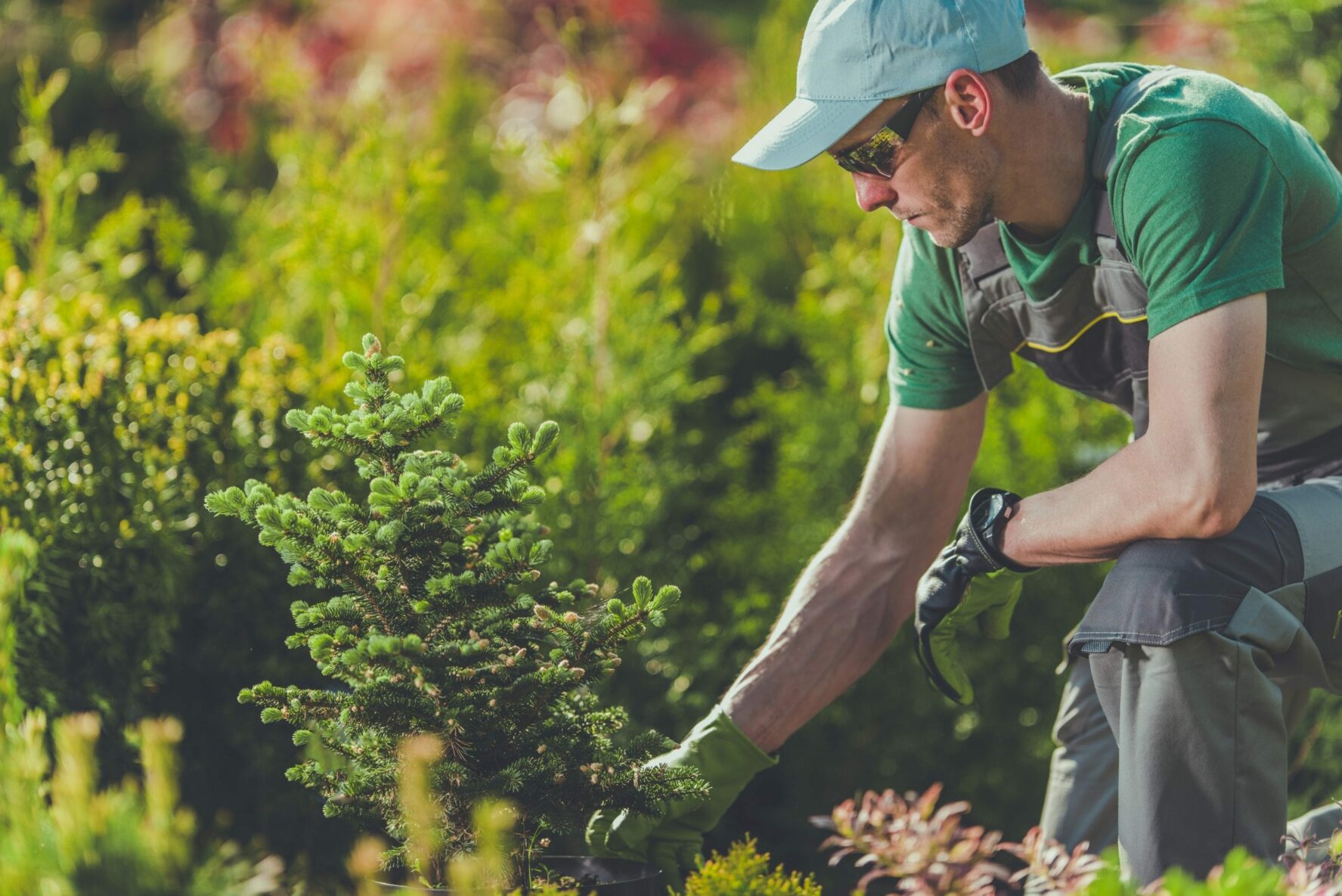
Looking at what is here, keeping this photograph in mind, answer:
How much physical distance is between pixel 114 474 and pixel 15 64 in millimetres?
4078

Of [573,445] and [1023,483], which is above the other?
[573,445]

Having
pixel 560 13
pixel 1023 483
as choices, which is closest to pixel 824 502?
pixel 1023 483

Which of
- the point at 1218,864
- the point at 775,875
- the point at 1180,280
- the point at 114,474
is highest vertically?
the point at 114,474

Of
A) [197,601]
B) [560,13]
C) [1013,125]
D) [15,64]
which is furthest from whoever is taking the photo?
[560,13]

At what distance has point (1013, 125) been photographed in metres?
2.26

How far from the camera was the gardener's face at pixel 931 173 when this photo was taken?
220 centimetres

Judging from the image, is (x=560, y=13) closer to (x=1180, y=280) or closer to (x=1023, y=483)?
(x=1023, y=483)

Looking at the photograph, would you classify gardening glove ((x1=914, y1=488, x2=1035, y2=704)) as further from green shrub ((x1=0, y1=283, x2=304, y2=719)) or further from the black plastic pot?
green shrub ((x1=0, y1=283, x2=304, y2=719))

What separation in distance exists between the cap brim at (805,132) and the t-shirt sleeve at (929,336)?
0.49m

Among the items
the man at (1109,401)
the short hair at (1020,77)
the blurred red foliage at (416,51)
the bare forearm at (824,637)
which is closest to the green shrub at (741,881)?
the man at (1109,401)

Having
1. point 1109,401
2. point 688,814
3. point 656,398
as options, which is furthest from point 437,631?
point 656,398

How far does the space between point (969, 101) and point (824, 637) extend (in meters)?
1.06

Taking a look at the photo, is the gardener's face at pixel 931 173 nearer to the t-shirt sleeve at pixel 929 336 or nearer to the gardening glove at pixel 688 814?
the t-shirt sleeve at pixel 929 336

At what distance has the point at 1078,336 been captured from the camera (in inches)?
97.4
